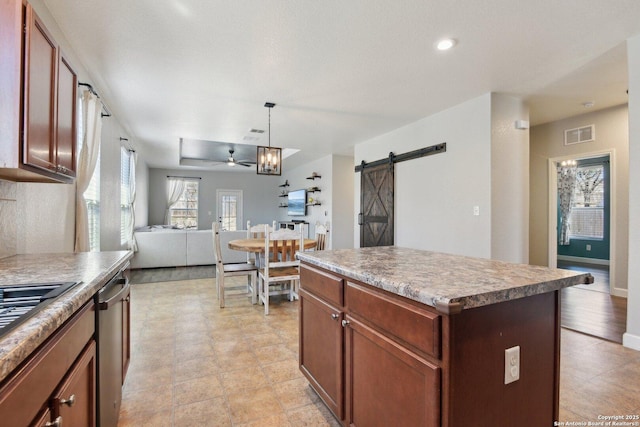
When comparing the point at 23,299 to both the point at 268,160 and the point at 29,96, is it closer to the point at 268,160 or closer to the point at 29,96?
the point at 29,96

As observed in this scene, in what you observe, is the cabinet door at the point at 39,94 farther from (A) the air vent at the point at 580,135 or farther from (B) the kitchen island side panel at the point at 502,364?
(A) the air vent at the point at 580,135

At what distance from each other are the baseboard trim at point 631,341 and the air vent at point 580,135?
2987 millimetres

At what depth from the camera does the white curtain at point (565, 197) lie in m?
7.00

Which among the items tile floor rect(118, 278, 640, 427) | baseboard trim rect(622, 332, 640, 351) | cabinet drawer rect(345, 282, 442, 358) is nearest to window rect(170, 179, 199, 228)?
tile floor rect(118, 278, 640, 427)

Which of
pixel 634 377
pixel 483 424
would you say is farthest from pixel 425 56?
pixel 634 377

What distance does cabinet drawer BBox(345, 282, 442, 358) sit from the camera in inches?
38.7

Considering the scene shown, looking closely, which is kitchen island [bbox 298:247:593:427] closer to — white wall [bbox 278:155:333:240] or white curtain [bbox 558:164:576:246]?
white wall [bbox 278:155:333:240]

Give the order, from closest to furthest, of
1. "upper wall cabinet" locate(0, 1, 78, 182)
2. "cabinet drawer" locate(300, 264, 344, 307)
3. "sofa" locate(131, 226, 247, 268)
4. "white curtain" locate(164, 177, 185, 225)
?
"upper wall cabinet" locate(0, 1, 78, 182), "cabinet drawer" locate(300, 264, 344, 307), "sofa" locate(131, 226, 247, 268), "white curtain" locate(164, 177, 185, 225)

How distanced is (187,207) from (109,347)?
8.91m

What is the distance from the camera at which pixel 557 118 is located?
15.0ft

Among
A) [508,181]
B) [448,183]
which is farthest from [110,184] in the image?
[508,181]

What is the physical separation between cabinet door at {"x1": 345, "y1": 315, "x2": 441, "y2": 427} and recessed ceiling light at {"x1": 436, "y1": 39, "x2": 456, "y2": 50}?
229 cm

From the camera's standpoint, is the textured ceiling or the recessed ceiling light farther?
the recessed ceiling light

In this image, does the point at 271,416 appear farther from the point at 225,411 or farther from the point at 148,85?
the point at 148,85
